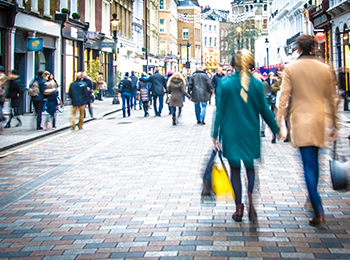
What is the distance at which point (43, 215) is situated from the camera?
20.0ft

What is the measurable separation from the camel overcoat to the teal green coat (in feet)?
0.89

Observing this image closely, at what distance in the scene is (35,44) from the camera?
2305 cm


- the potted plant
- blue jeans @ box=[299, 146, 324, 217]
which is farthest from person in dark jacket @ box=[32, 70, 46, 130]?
the potted plant

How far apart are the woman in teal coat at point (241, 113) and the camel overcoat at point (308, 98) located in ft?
0.92

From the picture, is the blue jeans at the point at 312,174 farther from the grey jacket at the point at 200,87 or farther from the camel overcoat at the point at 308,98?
the grey jacket at the point at 200,87

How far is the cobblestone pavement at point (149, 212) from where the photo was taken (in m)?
4.70

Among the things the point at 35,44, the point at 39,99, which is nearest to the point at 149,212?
the point at 39,99

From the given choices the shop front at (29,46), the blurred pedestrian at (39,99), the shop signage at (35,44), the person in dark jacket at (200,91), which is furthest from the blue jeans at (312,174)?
the shop signage at (35,44)

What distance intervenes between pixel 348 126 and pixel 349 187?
1060cm

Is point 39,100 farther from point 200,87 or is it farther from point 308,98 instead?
point 308,98

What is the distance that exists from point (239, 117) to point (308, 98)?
71 cm

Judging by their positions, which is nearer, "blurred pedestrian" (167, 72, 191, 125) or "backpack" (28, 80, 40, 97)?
"backpack" (28, 80, 40, 97)

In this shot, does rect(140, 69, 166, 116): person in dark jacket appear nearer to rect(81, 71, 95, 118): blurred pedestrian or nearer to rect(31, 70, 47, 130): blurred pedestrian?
rect(81, 71, 95, 118): blurred pedestrian

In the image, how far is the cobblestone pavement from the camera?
4.70 meters
